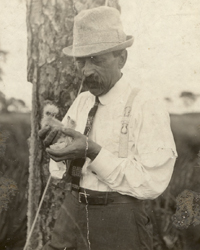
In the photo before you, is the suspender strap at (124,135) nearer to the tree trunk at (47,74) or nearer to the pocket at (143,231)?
the pocket at (143,231)

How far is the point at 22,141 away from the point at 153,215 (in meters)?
1.22

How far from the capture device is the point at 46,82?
108 inches

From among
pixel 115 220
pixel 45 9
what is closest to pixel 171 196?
pixel 115 220

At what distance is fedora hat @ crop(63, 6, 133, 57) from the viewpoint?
210 centimetres

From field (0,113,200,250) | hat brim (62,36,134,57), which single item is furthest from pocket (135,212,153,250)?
hat brim (62,36,134,57)

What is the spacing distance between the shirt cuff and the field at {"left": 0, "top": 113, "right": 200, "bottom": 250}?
85cm

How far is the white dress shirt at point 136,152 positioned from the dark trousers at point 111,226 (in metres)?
0.12

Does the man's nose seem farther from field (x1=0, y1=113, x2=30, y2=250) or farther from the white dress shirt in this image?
field (x1=0, y1=113, x2=30, y2=250)

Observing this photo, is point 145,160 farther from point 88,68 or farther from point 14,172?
point 14,172

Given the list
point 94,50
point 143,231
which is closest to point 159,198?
point 143,231

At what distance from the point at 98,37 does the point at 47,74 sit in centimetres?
73

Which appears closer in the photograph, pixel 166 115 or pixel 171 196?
pixel 166 115

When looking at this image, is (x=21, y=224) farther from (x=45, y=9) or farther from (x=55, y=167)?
(x=45, y=9)

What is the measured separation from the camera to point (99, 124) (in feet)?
7.36
